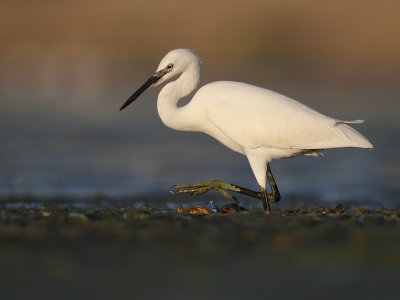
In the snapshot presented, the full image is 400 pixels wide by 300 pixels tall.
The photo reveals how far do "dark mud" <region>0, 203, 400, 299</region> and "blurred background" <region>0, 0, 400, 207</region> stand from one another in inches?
132

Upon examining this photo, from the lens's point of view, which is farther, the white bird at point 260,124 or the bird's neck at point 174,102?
the bird's neck at point 174,102

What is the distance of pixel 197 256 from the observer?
608 cm

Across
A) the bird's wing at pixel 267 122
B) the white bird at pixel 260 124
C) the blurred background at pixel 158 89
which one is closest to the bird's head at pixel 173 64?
the white bird at pixel 260 124

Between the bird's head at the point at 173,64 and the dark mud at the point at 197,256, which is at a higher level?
the bird's head at the point at 173,64

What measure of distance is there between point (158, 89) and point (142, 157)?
8316 millimetres

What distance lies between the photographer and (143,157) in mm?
14500

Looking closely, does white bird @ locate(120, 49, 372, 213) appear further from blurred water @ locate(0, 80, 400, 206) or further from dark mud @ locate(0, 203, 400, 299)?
blurred water @ locate(0, 80, 400, 206)

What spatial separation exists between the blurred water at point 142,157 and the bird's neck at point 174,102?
6.95 feet

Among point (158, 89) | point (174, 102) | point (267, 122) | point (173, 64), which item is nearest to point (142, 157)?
point (174, 102)

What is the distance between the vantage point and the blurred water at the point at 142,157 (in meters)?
11.6

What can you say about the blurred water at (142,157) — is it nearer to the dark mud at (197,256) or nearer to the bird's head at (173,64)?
the bird's head at (173,64)

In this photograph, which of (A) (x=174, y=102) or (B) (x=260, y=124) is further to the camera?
(A) (x=174, y=102)

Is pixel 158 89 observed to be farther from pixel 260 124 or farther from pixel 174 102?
pixel 260 124

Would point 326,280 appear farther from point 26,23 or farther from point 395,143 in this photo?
point 26,23
